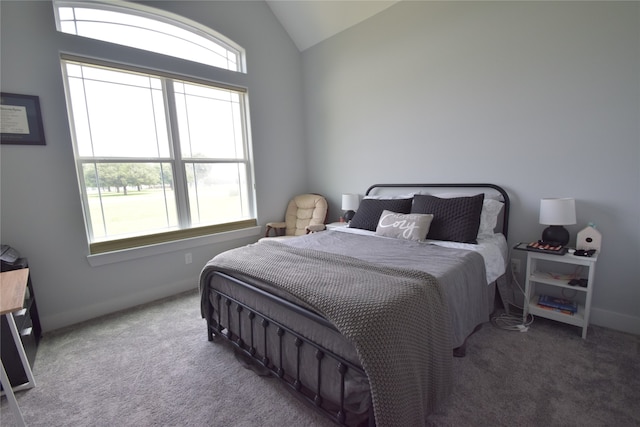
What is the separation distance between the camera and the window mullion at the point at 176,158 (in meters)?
2.91

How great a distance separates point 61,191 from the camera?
7.70ft

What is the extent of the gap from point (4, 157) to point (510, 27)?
4118mm

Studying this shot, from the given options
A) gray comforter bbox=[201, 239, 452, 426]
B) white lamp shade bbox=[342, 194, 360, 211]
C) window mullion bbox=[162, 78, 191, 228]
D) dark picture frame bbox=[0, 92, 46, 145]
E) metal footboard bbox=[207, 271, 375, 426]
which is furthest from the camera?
white lamp shade bbox=[342, 194, 360, 211]

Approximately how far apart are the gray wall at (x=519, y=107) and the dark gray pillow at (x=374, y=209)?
49cm

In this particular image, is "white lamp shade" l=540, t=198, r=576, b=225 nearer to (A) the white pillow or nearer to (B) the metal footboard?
(A) the white pillow

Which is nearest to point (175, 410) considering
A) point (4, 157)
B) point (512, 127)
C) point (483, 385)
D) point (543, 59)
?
point (483, 385)

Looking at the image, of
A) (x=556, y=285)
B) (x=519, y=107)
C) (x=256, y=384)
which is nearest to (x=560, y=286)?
(x=556, y=285)

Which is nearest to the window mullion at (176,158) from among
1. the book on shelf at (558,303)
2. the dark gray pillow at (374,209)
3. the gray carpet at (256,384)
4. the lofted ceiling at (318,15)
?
the gray carpet at (256,384)

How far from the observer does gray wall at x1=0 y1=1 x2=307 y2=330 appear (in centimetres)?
212

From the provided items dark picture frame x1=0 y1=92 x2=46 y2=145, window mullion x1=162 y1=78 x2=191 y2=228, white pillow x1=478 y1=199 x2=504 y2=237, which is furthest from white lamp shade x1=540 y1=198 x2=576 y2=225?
dark picture frame x1=0 y1=92 x2=46 y2=145

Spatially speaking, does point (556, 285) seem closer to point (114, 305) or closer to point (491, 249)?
point (491, 249)

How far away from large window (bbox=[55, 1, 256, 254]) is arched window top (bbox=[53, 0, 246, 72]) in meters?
0.30

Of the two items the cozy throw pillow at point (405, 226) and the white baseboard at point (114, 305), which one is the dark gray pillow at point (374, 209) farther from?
the white baseboard at point (114, 305)

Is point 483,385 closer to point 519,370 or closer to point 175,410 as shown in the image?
point 519,370
